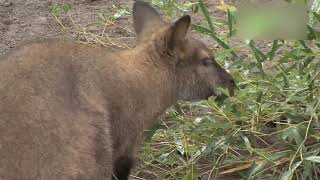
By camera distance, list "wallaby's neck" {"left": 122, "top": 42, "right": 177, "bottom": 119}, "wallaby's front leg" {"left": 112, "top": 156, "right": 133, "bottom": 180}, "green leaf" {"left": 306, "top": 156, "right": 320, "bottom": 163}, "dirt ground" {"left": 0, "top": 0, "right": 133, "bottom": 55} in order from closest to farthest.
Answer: "green leaf" {"left": 306, "top": 156, "right": 320, "bottom": 163} → "wallaby's front leg" {"left": 112, "top": 156, "right": 133, "bottom": 180} → "wallaby's neck" {"left": 122, "top": 42, "right": 177, "bottom": 119} → "dirt ground" {"left": 0, "top": 0, "right": 133, "bottom": 55}

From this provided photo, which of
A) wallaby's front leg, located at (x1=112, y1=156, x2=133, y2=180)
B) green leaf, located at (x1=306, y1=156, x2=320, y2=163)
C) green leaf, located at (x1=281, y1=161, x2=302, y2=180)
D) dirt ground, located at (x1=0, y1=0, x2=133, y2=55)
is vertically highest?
green leaf, located at (x1=306, y1=156, x2=320, y2=163)

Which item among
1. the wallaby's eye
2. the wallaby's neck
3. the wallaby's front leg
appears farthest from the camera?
the wallaby's eye

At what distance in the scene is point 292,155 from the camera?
4.43 meters

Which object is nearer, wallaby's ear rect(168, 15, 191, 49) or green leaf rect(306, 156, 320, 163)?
green leaf rect(306, 156, 320, 163)

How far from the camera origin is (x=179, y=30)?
4340mm

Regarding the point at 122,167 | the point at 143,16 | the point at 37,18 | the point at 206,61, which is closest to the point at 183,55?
the point at 206,61

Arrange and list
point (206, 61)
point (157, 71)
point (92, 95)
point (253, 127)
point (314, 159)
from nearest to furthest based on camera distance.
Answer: point (92, 95) → point (314, 159) → point (157, 71) → point (206, 61) → point (253, 127)

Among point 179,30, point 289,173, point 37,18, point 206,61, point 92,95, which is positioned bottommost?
point 37,18

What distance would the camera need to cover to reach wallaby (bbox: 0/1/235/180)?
3.64 m

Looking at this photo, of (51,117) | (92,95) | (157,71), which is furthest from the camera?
(157,71)

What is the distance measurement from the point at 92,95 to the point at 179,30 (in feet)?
2.23

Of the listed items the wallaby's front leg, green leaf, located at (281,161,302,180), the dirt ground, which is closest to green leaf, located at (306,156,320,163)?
green leaf, located at (281,161,302,180)

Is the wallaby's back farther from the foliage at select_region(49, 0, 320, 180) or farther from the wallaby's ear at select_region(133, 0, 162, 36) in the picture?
the foliage at select_region(49, 0, 320, 180)

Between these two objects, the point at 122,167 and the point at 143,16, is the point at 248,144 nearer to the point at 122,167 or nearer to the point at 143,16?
the point at 122,167
